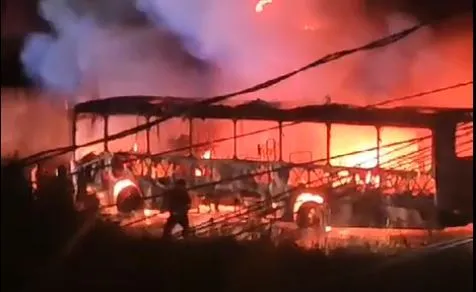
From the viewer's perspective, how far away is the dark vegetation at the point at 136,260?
243 centimetres

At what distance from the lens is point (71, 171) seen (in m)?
2.74

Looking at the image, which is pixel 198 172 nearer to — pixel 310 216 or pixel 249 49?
pixel 310 216

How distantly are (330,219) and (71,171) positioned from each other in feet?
2.61

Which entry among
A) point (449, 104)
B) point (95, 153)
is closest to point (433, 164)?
point (449, 104)

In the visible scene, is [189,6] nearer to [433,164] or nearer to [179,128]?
[179,128]

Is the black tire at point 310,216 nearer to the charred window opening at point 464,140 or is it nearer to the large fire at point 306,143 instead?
the large fire at point 306,143

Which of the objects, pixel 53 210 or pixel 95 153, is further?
pixel 95 153

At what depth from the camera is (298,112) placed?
3023 mm

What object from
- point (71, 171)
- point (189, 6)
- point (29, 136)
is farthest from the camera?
point (189, 6)

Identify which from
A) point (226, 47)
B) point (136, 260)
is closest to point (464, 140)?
point (226, 47)

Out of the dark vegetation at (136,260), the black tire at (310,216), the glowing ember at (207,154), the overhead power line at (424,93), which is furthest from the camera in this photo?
the overhead power line at (424,93)

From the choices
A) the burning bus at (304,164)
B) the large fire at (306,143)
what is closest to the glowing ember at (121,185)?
the burning bus at (304,164)

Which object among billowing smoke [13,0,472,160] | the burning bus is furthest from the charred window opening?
billowing smoke [13,0,472,160]

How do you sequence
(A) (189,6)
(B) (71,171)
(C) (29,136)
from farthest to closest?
(A) (189,6)
(B) (71,171)
(C) (29,136)
